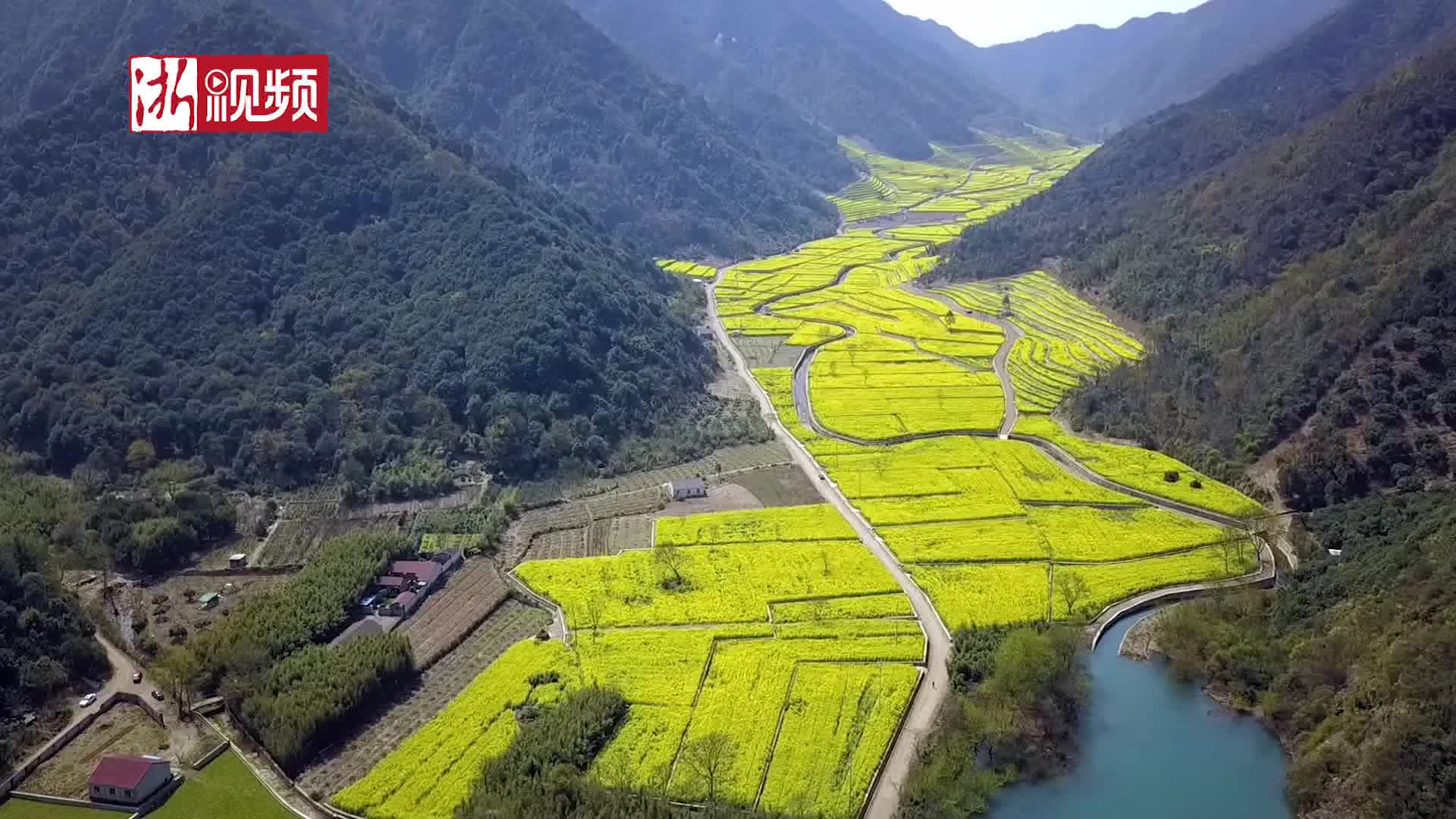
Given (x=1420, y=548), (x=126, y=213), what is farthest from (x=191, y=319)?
(x=1420, y=548)

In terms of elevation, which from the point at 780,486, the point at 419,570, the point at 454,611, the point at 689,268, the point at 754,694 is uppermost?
the point at 689,268

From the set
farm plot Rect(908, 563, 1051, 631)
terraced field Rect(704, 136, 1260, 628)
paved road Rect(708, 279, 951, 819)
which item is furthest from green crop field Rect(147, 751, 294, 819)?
terraced field Rect(704, 136, 1260, 628)

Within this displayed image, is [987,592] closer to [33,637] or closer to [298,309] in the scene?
[33,637]

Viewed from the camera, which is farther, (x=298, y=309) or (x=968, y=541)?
(x=298, y=309)

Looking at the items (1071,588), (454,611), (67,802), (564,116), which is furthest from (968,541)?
(564,116)

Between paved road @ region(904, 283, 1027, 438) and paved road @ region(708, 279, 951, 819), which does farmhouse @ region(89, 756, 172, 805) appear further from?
paved road @ region(904, 283, 1027, 438)

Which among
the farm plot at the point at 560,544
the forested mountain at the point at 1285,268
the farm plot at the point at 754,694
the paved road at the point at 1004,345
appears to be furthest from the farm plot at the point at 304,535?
the forested mountain at the point at 1285,268
